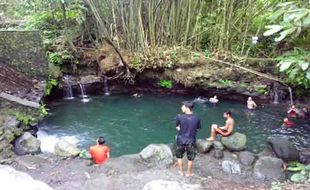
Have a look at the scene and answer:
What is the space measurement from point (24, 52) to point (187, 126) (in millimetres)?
5621

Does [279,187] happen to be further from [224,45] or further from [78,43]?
[78,43]

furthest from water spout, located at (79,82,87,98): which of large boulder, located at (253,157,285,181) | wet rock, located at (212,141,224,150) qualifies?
large boulder, located at (253,157,285,181)

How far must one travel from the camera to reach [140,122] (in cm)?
953

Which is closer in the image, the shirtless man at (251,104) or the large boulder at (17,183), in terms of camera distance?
the large boulder at (17,183)

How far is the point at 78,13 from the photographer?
11312mm

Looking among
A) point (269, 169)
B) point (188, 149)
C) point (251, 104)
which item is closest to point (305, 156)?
point (269, 169)

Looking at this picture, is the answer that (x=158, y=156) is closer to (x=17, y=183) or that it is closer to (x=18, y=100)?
(x=17, y=183)

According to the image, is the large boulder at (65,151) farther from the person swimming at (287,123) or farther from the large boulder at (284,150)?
the person swimming at (287,123)

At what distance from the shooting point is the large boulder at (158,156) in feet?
20.6

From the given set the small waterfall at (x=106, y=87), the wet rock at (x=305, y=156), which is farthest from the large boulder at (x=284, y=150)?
the small waterfall at (x=106, y=87)

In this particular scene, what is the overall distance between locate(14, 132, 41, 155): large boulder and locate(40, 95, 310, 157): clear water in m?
1.15

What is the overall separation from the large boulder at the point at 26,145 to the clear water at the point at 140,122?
1.15m

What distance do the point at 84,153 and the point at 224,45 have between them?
20.3 feet

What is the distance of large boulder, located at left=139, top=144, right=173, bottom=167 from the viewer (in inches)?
248
